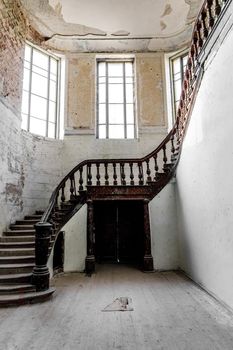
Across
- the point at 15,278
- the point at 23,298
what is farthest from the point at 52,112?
the point at 23,298

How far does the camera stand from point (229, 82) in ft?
9.21

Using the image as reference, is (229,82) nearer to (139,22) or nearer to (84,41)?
(139,22)

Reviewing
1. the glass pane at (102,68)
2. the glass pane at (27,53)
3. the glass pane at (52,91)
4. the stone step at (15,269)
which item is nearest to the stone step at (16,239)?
the stone step at (15,269)

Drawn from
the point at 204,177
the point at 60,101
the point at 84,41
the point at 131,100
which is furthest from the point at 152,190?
the point at 84,41

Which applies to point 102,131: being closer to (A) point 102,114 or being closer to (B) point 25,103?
(A) point 102,114

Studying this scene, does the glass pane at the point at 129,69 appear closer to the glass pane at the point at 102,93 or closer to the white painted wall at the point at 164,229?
the glass pane at the point at 102,93

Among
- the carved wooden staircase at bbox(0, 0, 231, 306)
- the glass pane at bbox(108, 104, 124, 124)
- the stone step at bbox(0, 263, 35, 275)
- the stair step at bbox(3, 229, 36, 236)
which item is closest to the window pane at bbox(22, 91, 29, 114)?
the glass pane at bbox(108, 104, 124, 124)

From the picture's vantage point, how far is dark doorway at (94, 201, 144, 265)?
5.98m

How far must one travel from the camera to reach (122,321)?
267 cm

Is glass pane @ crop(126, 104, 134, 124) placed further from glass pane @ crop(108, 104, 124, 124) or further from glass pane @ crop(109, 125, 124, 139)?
glass pane @ crop(109, 125, 124, 139)

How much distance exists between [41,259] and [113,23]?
653 cm

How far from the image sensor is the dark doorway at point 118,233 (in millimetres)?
5977

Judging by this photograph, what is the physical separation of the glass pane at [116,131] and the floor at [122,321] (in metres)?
4.33

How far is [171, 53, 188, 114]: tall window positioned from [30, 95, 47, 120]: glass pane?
144 inches
